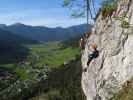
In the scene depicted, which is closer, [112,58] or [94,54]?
[112,58]

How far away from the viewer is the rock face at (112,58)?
1249 inches

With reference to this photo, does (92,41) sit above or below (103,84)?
above

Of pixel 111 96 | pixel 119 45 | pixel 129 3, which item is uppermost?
pixel 129 3

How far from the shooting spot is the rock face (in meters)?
31.7

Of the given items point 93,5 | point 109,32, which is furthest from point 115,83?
point 93,5

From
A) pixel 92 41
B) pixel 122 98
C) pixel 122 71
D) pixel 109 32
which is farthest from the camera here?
pixel 92 41

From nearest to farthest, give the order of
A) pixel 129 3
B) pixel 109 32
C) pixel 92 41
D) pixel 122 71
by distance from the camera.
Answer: pixel 122 71, pixel 129 3, pixel 109 32, pixel 92 41

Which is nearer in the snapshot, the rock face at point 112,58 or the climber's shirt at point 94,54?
the rock face at point 112,58

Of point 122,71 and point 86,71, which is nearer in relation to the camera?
point 122,71

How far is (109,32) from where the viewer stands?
1453 inches

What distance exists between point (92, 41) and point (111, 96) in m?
12.2

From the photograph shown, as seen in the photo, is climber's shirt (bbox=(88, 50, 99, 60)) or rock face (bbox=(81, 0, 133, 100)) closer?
rock face (bbox=(81, 0, 133, 100))

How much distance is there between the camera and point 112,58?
113 ft

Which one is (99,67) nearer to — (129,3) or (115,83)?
(115,83)
